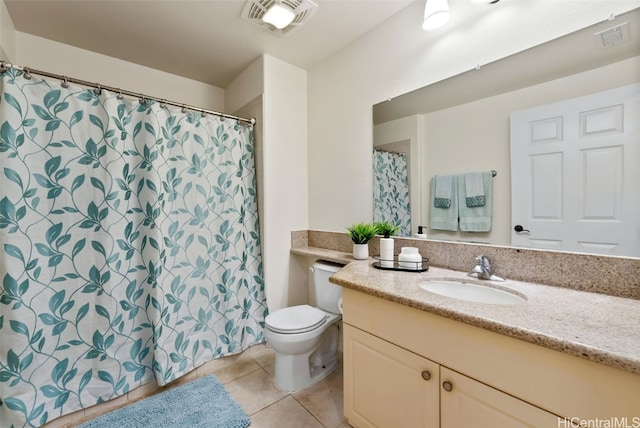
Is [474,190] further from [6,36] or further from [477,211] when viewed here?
[6,36]

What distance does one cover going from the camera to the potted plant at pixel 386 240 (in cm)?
147

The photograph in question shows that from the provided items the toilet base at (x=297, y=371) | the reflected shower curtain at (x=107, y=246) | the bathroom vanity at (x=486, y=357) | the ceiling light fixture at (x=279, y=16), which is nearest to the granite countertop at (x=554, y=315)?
the bathroom vanity at (x=486, y=357)

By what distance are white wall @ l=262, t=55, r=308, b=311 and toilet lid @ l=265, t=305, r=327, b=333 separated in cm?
38

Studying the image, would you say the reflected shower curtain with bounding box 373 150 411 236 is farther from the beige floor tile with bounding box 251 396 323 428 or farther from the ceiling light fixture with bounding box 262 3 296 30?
the beige floor tile with bounding box 251 396 323 428

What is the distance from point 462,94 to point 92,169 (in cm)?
212

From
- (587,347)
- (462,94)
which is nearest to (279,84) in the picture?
(462,94)

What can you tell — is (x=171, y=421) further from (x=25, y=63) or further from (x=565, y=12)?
(x=565, y=12)

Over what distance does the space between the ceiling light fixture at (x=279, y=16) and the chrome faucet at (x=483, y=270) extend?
176cm

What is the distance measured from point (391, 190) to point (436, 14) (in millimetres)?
958

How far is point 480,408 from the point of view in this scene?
0.81 m

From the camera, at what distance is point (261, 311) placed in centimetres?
211

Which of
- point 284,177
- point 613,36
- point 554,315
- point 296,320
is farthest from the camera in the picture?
point 284,177

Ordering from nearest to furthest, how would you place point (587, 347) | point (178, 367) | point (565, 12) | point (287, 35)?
point (587, 347) → point (565, 12) → point (178, 367) → point (287, 35)

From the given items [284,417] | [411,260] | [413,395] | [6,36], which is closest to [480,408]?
[413,395]
